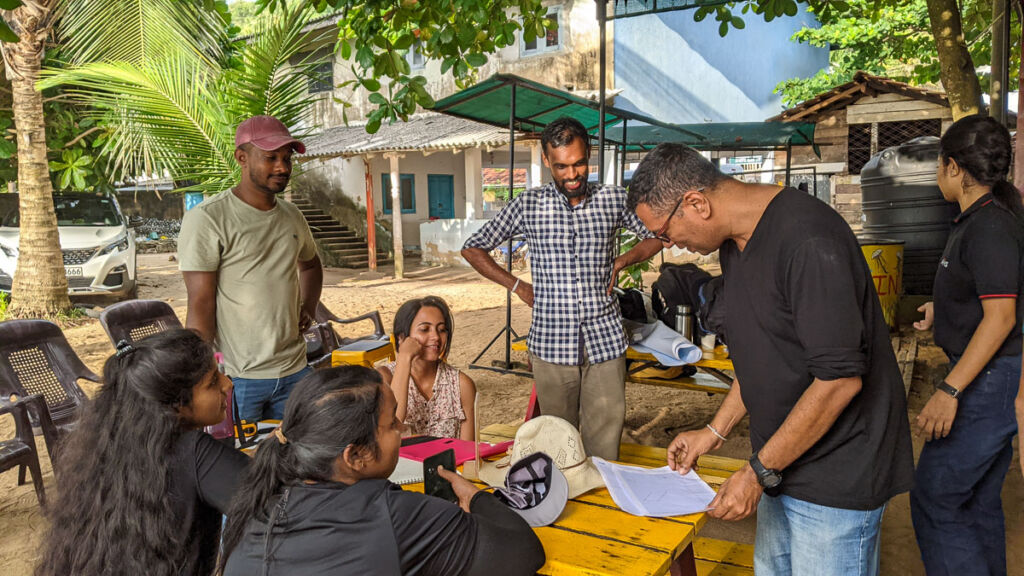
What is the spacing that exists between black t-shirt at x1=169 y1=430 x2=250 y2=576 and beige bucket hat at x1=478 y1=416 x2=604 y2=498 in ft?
2.60

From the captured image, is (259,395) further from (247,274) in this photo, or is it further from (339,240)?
(339,240)

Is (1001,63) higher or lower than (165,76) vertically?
lower

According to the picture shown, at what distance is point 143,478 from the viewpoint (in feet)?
5.87

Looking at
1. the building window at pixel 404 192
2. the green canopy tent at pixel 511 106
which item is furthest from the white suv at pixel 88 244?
the building window at pixel 404 192

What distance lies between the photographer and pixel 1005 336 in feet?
7.45

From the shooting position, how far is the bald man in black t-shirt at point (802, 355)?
1581 mm

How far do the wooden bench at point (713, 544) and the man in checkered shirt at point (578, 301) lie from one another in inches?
16.1

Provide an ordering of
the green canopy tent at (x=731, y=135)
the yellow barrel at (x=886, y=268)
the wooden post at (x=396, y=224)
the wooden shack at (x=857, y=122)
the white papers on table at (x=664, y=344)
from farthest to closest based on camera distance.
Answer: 1. the wooden post at (x=396, y=224)
2. the wooden shack at (x=857, y=122)
3. the green canopy tent at (x=731, y=135)
4. the yellow barrel at (x=886, y=268)
5. the white papers on table at (x=664, y=344)

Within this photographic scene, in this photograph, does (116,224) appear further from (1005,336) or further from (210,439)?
(1005,336)

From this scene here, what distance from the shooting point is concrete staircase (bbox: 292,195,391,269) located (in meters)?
18.2

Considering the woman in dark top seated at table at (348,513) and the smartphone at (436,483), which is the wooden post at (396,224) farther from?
the woman in dark top seated at table at (348,513)

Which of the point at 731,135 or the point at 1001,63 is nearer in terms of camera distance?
the point at 1001,63

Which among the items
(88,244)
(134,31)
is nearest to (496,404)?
(134,31)

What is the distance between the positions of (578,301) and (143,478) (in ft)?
6.54
